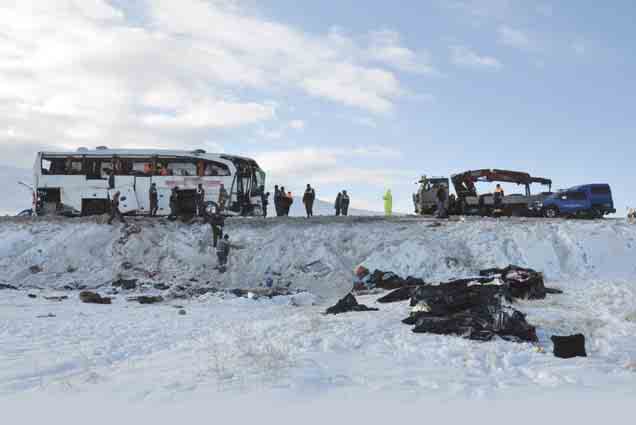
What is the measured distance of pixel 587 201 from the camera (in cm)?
2548

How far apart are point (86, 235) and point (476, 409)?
19.9 metres

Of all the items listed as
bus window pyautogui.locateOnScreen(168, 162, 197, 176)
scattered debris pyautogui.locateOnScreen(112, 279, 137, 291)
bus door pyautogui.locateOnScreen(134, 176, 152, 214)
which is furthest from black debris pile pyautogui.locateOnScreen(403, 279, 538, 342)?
bus door pyautogui.locateOnScreen(134, 176, 152, 214)

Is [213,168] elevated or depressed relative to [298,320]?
elevated

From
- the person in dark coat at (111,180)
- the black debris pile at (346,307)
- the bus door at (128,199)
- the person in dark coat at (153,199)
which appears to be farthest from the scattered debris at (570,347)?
the person in dark coat at (111,180)

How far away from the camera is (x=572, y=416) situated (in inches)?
184

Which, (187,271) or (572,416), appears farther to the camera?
(187,271)

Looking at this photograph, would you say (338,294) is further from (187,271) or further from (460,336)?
(460,336)

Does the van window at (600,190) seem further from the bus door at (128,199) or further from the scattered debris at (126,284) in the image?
the bus door at (128,199)

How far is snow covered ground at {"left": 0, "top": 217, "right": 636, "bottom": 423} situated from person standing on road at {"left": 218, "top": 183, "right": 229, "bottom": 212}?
1.69 meters

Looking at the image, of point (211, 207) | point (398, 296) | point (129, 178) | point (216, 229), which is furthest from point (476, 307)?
point (129, 178)

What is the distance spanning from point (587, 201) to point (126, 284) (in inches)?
786

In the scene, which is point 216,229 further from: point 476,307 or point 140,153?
point 476,307

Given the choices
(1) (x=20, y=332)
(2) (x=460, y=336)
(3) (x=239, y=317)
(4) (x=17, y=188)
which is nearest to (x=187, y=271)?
(3) (x=239, y=317)

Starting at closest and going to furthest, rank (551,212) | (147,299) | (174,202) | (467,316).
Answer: (467,316) → (147,299) → (174,202) → (551,212)
